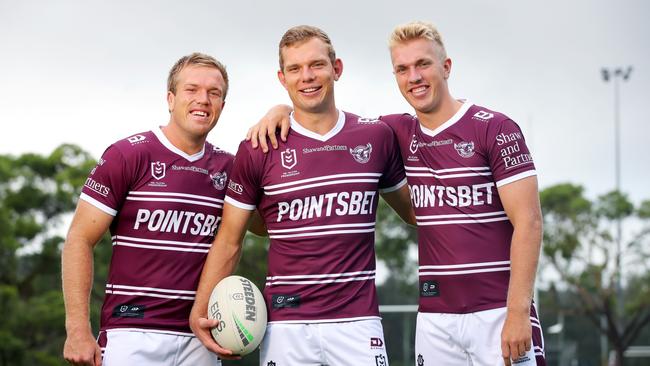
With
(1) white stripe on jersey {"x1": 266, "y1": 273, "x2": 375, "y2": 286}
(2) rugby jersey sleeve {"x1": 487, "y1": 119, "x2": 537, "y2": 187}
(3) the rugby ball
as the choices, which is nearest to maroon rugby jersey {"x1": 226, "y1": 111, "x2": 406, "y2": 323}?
(1) white stripe on jersey {"x1": 266, "y1": 273, "x2": 375, "y2": 286}

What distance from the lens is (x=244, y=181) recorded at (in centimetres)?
501

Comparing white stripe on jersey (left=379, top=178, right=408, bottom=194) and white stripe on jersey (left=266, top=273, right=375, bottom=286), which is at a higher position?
white stripe on jersey (left=379, top=178, right=408, bottom=194)

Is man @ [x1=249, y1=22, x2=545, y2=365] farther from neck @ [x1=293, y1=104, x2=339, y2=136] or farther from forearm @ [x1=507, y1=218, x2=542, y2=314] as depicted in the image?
neck @ [x1=293, y1=104, x2=339, y2=136]

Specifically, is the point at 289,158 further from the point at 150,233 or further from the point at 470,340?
the point at 470,340

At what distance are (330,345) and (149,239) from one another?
4.34 ft

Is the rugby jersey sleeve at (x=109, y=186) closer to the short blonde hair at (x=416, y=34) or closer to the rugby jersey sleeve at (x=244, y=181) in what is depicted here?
the rugby jersey sleeve at (x=244, y=181)

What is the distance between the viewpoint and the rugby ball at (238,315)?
4.71m

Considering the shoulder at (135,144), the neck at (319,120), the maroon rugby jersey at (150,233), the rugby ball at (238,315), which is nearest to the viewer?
the rugby ball at (238,315)

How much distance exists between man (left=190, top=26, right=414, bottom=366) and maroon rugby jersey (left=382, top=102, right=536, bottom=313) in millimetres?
344

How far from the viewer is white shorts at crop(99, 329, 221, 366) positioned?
4988 mm

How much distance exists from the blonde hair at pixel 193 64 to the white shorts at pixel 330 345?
Result: 168cm

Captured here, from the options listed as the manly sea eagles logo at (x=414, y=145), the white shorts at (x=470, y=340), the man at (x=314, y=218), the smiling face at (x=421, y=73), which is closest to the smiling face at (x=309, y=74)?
the man at (x=314, y=218)

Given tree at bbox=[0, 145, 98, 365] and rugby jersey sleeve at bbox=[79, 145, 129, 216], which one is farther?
tree at bbox=[0, 145, 98, 365]

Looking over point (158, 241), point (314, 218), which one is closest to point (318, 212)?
point (314, 218)
